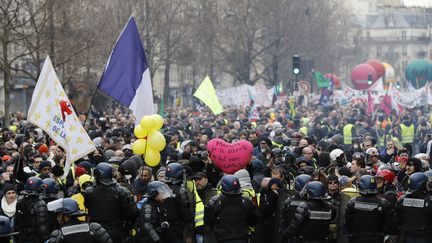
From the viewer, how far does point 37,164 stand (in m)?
18.4

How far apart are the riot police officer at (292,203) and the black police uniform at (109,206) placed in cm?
160

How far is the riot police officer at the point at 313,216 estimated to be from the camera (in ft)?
43.9

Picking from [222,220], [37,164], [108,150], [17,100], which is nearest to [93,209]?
[222,220]

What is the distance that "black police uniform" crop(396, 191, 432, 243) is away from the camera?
1377cm

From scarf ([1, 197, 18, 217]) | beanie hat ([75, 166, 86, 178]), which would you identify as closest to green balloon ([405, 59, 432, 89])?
beanie hat ([75, 166, 86, 178])

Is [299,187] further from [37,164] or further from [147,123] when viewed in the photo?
[37,164]

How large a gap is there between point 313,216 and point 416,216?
1180mm

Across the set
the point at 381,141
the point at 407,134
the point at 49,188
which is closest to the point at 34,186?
the point at 49,188

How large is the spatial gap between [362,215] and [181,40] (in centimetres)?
5140

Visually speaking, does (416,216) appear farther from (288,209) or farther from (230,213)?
(230,213)

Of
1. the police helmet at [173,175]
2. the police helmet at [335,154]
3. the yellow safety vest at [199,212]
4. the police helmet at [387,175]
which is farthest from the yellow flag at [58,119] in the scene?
the police helmet at [335,154]

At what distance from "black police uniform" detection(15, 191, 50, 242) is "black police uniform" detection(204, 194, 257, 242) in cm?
171

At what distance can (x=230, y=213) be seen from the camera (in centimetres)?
1375

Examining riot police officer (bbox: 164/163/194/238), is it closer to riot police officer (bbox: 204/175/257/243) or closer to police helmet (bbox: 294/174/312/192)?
riot police officer (bbox: 204/175/257/243)
